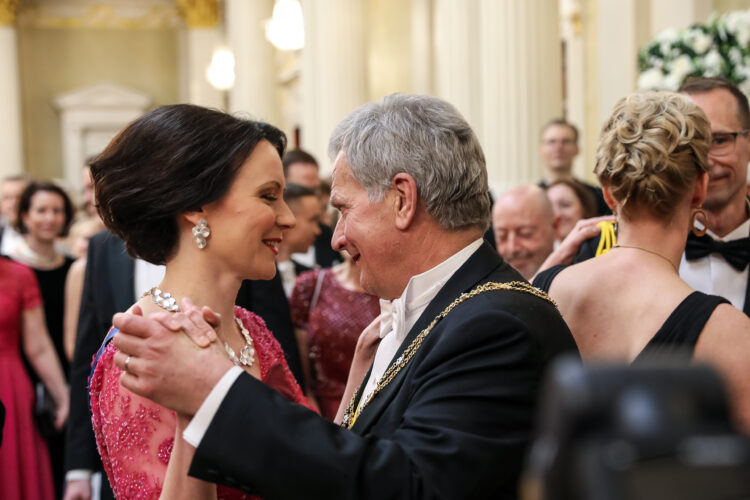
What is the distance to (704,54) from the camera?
433 centimetres

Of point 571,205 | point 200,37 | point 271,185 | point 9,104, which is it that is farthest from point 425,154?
point 200,37

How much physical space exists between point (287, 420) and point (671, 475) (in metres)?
1.04

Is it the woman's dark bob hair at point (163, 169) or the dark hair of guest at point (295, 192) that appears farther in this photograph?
the dark hair of guest at point (295, 192)

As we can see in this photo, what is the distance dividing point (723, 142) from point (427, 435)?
5.77 ft

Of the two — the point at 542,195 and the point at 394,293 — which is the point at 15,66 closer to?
the point at 542,195

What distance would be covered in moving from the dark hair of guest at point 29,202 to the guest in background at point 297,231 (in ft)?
6.72

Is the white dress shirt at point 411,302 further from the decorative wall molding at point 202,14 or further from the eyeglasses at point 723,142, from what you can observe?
the decorative wall molding at point 202,14

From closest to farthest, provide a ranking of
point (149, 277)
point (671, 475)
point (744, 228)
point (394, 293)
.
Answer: point (671, 475) → point (394, 293) → point (744, 228) → point (149, 277)

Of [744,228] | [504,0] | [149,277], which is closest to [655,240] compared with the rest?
[744,228]

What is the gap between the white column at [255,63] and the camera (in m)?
16.1

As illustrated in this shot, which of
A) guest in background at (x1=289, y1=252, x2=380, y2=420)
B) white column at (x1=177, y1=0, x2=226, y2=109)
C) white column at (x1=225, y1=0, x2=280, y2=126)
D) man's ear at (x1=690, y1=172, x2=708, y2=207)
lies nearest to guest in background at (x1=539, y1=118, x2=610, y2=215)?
guest in background at (x1=289, y1=252, x2=380, y2=420)

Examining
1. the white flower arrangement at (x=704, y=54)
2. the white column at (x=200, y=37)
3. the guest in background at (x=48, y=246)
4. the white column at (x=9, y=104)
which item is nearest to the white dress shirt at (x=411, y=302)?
the white flower arrangement at (x=704, y=54)

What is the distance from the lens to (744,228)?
2.83m

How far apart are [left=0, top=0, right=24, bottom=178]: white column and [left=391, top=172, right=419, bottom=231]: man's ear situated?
19.8 meters
